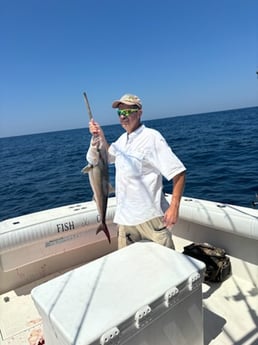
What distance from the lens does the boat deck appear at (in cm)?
233

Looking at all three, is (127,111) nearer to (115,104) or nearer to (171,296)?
(115,104)

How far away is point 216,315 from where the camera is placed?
102 inches

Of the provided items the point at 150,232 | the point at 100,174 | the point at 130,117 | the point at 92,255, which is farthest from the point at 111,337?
the point at 92,255

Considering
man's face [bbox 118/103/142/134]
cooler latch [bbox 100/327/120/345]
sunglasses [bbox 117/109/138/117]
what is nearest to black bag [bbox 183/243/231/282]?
man's face [bbox 118/103/142/134]

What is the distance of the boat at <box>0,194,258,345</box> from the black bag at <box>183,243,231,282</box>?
0.07 metres

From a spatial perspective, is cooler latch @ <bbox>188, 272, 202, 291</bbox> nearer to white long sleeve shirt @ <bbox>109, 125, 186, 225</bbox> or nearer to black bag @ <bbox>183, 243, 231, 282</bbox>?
white long sleeve shirt @ <bbox>109, 125, 186, 225</bbox>

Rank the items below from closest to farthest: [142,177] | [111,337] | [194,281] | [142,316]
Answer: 1. [111,337]
2. [142,316]
3. [194,281]
4. [142,177]

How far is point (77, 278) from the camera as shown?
173 cm

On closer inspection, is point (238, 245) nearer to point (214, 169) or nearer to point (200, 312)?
point (200, 312)

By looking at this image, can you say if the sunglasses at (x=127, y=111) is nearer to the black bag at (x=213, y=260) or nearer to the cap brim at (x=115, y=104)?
the cap brim at (x=115, y=104)

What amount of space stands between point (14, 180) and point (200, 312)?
15479 mm

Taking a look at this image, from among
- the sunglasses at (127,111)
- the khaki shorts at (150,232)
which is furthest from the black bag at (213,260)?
the sunglasses at (127,111)

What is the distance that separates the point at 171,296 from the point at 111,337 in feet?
1.31

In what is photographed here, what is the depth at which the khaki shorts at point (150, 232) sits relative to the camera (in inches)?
86.6
